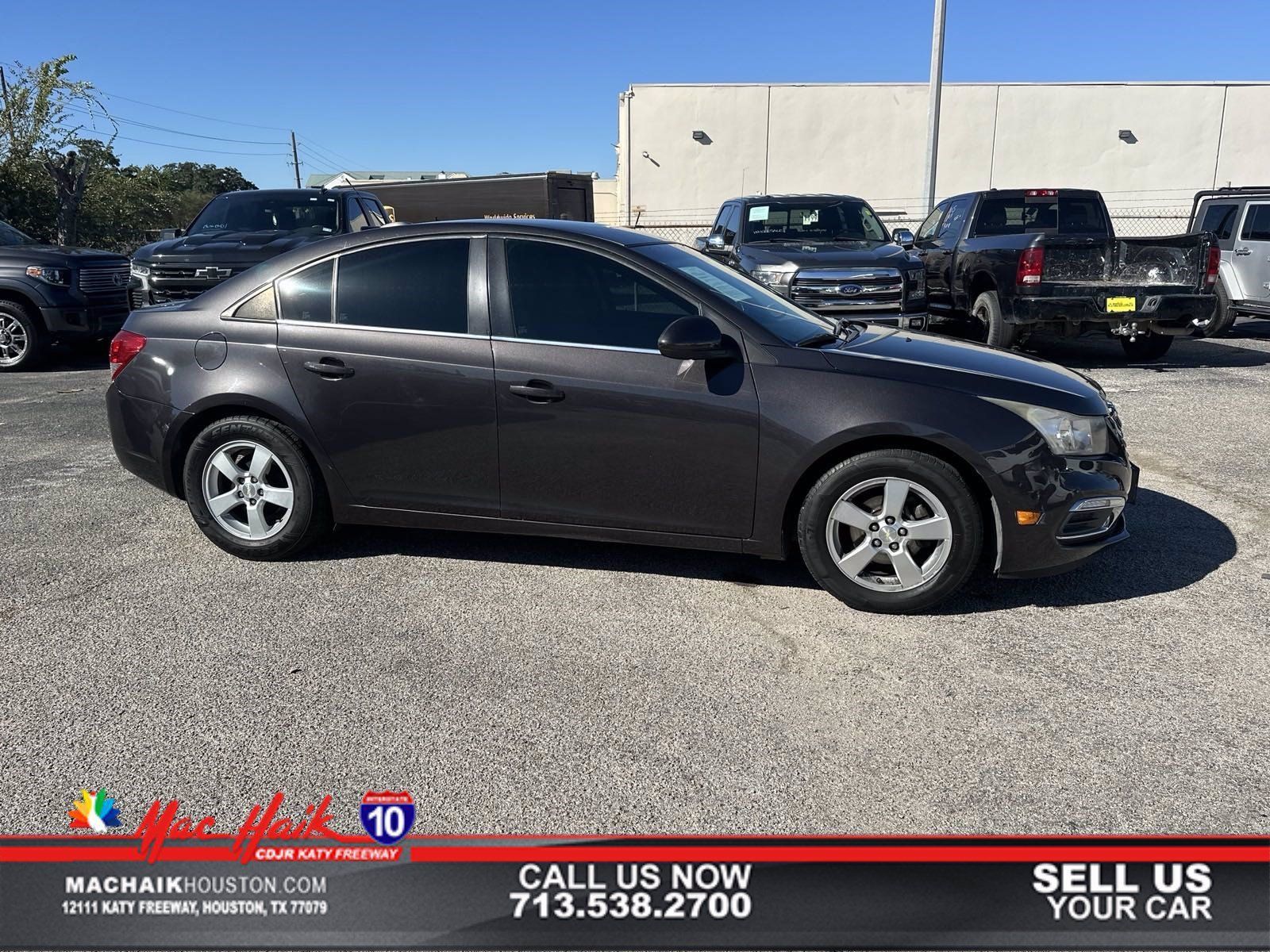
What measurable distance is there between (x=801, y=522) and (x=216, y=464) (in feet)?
9.25

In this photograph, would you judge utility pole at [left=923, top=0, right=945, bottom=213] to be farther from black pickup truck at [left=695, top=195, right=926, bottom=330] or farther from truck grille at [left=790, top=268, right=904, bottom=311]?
truck grille at [left=790, top=268, right=904, bottom=311]

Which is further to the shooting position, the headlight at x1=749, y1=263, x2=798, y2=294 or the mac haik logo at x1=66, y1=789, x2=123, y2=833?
the headlight at x1=749, y1=263, x2=798, y2=294

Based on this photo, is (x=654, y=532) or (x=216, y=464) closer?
(x=654, y=532)

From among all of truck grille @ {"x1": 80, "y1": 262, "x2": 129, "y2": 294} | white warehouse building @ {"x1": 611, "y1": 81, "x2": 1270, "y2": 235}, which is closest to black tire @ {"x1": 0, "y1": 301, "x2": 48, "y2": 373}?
truck grille @ {"x1": 80, "y1": 262, "x2": 129, "y2": 294}

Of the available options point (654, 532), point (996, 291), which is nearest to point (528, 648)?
point (654, 532)

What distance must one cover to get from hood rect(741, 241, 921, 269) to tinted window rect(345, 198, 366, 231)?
176 inches

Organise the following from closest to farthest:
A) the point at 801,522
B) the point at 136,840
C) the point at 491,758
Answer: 1. the point at 136,840
2. the point at 491,758
3. the point at 801,522

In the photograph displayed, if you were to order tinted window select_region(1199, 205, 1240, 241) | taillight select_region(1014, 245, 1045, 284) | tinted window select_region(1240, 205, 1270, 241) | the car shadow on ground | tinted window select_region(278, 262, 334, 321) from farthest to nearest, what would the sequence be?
tinted window select_region(1199, 205, 1240, 241)
tinted window select_region(1240, 205, 1270, 241)
taillight select_region(1014, 245, 1045, 284)
tinted window select_region(278, 262, 334, 321)
the car shadow on ground

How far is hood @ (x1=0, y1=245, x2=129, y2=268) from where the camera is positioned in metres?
10.8

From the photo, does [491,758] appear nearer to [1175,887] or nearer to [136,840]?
[136,840]

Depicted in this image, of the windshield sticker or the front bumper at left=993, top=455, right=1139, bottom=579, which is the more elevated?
the windshield sticker

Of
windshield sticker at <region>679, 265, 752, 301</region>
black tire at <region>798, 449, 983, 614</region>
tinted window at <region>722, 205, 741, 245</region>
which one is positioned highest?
tinted window at <region>722, 205, 741, 245</region>

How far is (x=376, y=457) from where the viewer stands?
4.67 m

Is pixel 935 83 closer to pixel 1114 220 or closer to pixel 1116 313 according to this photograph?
pixel 1116 313
